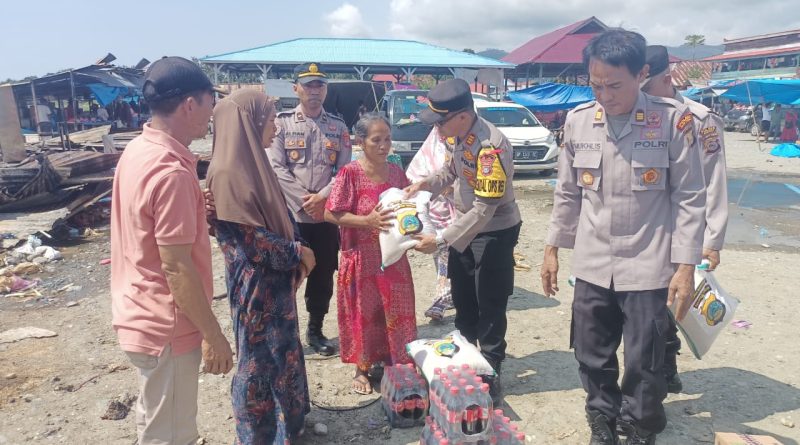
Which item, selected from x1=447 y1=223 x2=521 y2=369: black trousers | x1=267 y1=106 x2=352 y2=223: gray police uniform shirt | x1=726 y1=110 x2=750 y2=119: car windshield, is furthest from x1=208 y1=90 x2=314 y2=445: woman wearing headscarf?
x1=726 y1=110 x2=750 y2=119: car windshield

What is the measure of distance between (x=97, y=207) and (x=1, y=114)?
402 cm

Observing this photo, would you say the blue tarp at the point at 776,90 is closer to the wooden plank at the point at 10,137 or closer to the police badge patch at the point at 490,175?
the police badge patch at the point at 490,175

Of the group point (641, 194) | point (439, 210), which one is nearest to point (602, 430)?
point (641, 194)

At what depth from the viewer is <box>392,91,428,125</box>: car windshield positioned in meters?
10.8

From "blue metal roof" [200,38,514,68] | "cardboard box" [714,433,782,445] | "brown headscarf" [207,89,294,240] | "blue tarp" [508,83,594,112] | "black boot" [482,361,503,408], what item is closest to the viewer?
"brown headscarf" [207,89,294,240]

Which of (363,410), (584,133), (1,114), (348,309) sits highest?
(1,114)

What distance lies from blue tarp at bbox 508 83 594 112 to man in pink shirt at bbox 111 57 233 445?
20.4 metres

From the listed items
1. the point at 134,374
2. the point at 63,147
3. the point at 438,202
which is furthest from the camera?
the point at 63,147

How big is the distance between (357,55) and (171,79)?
24.0m

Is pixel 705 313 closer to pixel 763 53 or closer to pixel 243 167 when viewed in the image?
pixel 243 167

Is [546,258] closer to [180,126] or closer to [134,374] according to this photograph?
[180,126]

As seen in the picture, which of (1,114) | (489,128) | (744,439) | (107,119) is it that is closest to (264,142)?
(489,128)

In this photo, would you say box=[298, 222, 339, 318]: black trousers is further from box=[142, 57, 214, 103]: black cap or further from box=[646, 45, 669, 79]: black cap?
box=[646, 45, 669, 79]: black cap

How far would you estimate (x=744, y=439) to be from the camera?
2389 mm
